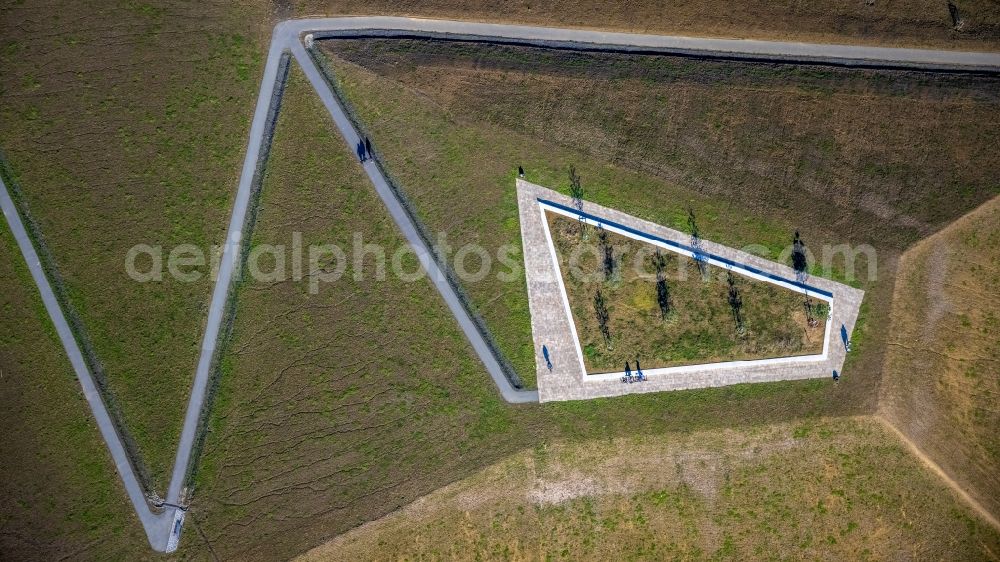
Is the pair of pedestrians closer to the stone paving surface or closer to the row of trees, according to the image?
the stone paving surface

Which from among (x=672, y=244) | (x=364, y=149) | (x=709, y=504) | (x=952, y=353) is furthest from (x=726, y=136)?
(x=709, y=504)

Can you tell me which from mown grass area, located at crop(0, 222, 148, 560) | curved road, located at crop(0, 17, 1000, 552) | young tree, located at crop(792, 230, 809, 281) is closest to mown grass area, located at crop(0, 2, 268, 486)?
curved road, located at crop(0, 17, 1000, 552)

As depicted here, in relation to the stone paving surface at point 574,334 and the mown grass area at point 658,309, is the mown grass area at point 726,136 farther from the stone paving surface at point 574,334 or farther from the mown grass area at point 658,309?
the mown grass area at point 658,309

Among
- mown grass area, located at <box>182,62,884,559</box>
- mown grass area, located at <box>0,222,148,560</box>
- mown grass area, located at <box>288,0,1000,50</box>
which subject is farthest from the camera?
mown grass area, located at <box>288,0,1000,50</box>

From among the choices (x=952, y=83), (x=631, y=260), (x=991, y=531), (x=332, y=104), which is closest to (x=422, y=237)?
(x=332, y=104)

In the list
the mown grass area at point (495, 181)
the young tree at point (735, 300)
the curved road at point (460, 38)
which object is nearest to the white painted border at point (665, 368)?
the young tree at point (735, 300)

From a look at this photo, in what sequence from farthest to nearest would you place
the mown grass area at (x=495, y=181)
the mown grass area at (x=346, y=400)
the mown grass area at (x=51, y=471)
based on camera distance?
the mown grass area at (x=495, y=181) < the mown grass area at (x=346, y=400) < the mown grass area at (x=51, y=471)
